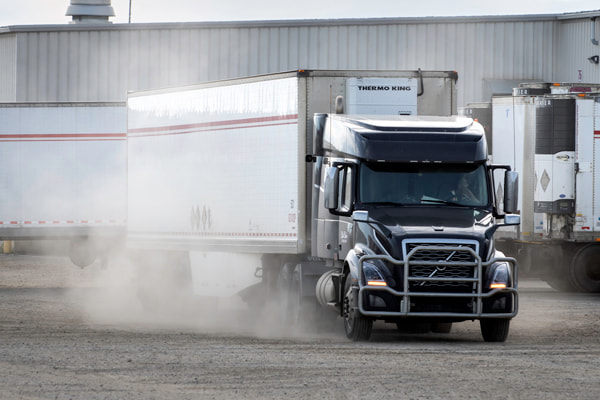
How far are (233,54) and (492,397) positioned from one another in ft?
109

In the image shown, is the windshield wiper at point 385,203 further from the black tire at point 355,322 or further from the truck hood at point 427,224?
the black tire at point 355,322

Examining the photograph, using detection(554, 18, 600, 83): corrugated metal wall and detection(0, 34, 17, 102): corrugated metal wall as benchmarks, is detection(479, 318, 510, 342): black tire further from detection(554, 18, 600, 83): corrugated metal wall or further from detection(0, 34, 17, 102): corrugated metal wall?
detection(0, 34, 17, 102): corrugated metal wall

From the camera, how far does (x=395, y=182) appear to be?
1677cm

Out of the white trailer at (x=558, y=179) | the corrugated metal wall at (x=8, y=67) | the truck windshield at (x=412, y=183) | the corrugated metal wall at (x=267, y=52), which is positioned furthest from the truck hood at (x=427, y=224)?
the corrugated metal wall at (x=8, y=67)

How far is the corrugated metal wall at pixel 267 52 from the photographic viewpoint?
42500 millimetres

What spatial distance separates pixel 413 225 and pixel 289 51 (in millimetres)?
27918

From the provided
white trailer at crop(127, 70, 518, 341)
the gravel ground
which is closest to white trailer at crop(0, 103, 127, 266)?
white trailer at crop(127, 70, 518, 341)

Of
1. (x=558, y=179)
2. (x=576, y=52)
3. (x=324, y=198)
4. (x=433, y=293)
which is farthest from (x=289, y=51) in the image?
(x=433, y=293)

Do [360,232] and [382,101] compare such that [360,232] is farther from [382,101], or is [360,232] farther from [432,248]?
[382,101]

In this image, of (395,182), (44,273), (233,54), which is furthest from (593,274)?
(233,54)

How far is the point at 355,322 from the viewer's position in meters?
16.2

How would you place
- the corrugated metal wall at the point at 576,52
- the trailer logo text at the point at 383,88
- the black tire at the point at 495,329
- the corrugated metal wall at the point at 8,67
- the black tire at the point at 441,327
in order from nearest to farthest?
the black tire at the point at 495,329
the black tire at the point at 441,327
the trailer logo text at the point at 383,88
the corrugated metal wall at the point at 576,52
the corrugated metal wall at the point at 8,67

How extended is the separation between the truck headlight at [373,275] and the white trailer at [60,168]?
550 inches

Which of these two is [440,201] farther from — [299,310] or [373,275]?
[299,310]
